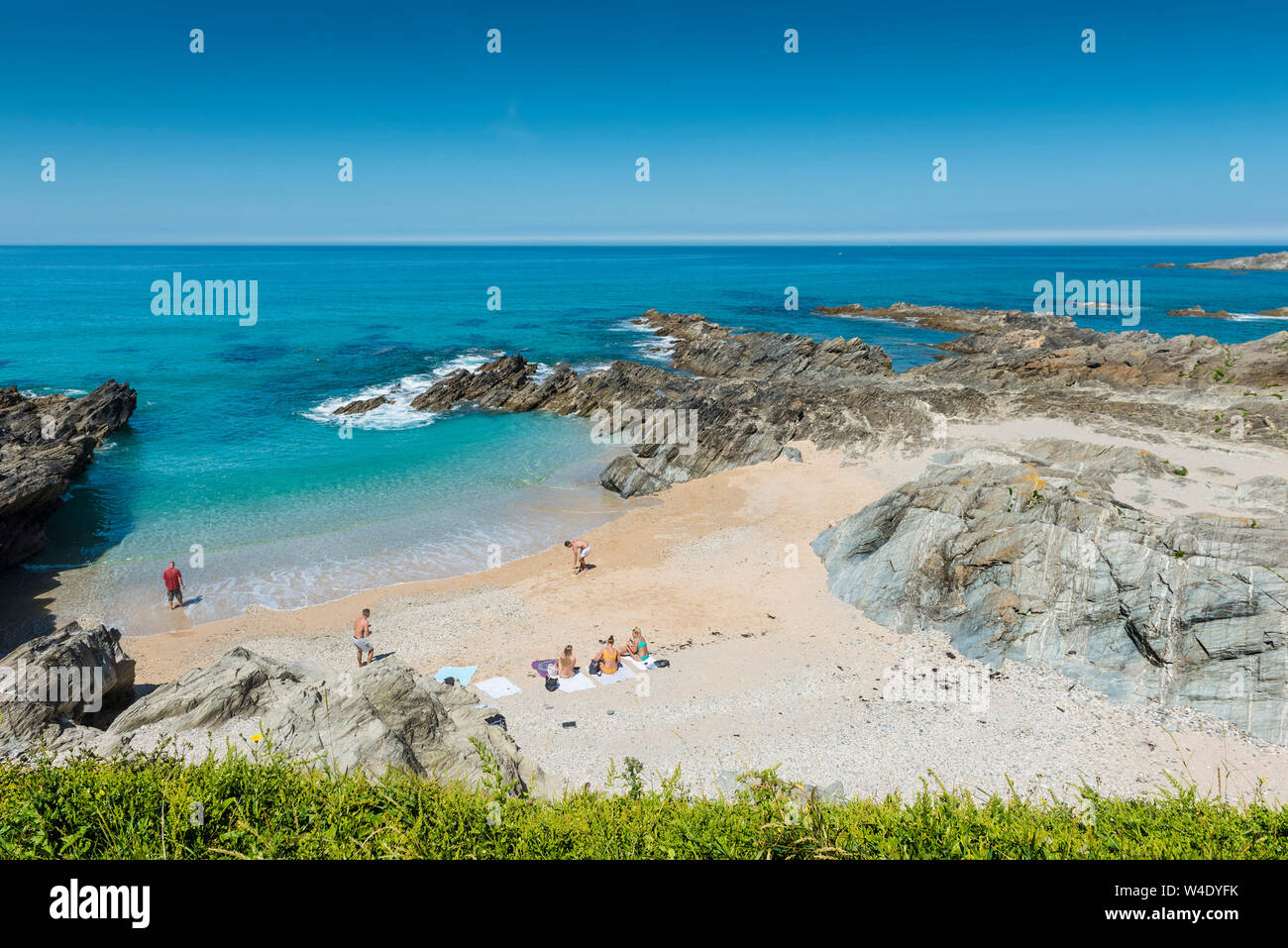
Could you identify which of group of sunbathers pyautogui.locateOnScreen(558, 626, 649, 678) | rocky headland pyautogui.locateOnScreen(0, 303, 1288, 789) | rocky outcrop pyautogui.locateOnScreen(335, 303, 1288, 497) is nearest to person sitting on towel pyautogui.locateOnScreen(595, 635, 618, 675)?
group of sunbathers pyautogui.locateOnScreen(558, 626, 649, 678)

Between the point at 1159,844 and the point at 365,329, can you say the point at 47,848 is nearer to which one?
the point at 1159,844

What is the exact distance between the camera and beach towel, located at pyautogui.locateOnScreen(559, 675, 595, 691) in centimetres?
1484

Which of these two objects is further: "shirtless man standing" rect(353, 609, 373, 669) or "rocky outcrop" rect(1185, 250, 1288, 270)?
"rocky outcrop" rect(1185, 250, 1288, 270)

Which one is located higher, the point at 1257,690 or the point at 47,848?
the point at 47,848

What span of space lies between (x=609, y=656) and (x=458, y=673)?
357 cm

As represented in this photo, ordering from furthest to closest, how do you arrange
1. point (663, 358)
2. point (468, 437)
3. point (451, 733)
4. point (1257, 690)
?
point (663, 358), point (468, 437), point (1257, 690), point (451, 733)

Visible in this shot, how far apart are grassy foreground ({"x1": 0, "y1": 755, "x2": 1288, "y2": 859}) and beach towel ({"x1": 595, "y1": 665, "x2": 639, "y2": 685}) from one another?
26.0ft

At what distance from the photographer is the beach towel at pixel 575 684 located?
1484 centimetres

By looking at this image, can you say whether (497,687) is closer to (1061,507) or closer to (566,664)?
(566,664)

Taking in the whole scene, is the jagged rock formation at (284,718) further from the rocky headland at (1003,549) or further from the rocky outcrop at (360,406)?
the rocky outcrop at (360,406)

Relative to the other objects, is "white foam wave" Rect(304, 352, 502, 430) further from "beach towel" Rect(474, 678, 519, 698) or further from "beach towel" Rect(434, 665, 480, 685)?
"beach towel" Rect(474, 678, 519, 698)

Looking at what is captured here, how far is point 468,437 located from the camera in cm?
3822
